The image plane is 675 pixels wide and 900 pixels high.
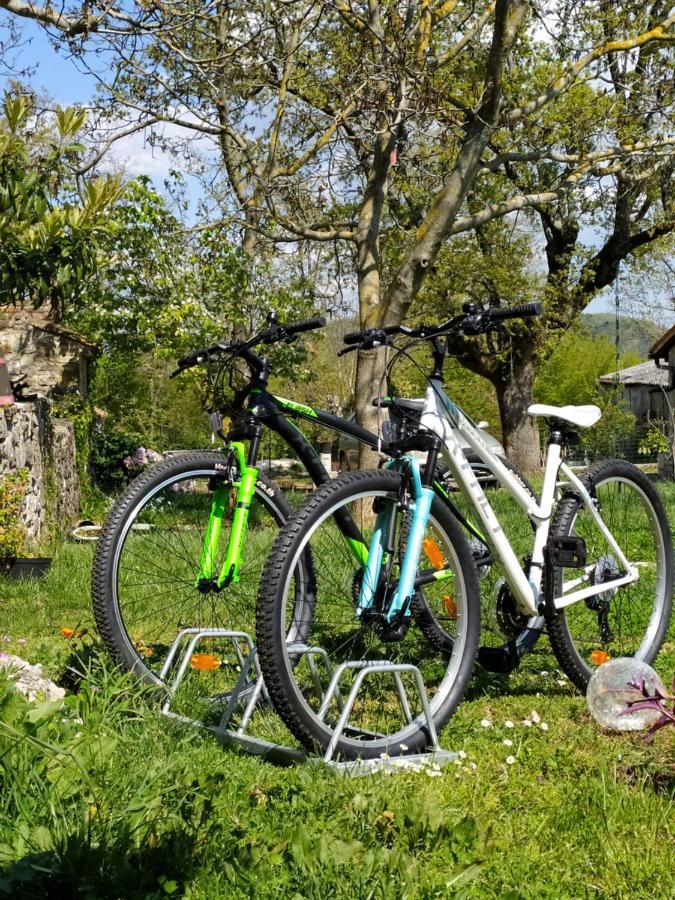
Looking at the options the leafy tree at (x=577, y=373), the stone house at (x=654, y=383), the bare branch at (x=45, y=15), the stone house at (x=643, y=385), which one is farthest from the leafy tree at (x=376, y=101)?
the leafy tree at (x=577, y=373)

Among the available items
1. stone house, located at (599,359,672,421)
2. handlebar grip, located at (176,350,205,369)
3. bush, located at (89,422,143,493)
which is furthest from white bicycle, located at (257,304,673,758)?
stone house, located at (599,359,672,421)

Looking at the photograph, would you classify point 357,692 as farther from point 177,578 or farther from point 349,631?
point 177,578

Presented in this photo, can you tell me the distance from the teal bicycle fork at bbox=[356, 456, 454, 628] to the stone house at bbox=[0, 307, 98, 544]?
578cm

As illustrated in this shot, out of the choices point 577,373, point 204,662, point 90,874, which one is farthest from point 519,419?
point 577,373

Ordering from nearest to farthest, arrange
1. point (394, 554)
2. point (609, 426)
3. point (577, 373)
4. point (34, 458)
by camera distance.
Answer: point (394, 554) → point (34, 458) → point (609, 426) → point (577, 373)

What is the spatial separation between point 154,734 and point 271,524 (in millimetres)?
1427

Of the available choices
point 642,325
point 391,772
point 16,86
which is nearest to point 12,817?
point 391,772

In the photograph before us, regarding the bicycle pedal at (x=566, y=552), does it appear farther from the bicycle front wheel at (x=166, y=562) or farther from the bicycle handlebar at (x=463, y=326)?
the bicycle front wheel at (x=166, y=562)

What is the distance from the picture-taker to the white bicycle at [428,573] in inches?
121

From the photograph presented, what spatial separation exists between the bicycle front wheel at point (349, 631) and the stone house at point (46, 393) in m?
4.89

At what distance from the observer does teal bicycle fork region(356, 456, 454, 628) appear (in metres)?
3.27

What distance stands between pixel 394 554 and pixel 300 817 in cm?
107

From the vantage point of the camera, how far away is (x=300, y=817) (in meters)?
2.53

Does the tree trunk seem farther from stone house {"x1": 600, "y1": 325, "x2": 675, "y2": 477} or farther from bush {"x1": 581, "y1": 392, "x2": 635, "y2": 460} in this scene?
bush {"x1": 581, "y1": 392, "x2": 635, "y2": 460}
